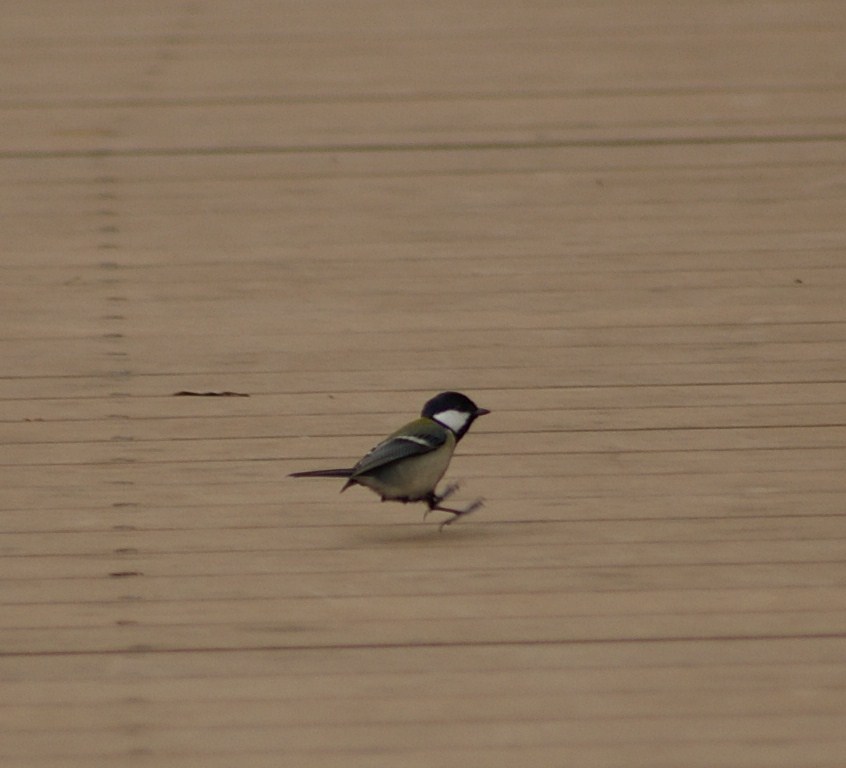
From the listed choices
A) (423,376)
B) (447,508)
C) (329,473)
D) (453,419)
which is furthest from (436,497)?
(423,376)

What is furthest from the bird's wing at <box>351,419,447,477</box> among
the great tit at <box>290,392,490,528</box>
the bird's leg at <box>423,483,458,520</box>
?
the bird's leg at <box>423,483,458,520</box>

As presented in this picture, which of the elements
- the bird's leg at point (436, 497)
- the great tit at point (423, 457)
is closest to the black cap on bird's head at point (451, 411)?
the great tit at point (423, 457)

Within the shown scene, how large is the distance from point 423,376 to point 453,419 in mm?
714

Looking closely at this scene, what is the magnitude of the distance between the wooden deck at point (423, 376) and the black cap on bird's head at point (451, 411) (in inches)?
6.9

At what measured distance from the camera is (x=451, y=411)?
4.48 metres

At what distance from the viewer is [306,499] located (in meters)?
4.50

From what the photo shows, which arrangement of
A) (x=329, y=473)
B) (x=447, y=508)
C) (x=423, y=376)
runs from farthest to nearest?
(x=423, y=376) < (x=447, y=508) < (x=329, y=473)

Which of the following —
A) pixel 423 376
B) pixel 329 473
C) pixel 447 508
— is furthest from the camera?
pixel 423 376

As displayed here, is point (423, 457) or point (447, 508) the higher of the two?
point (423, 457)

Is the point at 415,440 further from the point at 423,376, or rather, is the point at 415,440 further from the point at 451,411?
the point at 423,376

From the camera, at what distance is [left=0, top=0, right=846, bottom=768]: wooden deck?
11.3ft

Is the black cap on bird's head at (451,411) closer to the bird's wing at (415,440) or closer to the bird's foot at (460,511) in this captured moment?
the bird's wing at (415,440)

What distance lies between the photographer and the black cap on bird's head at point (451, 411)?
176 inches

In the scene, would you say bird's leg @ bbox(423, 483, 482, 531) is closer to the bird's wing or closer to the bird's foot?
the bird's foot
